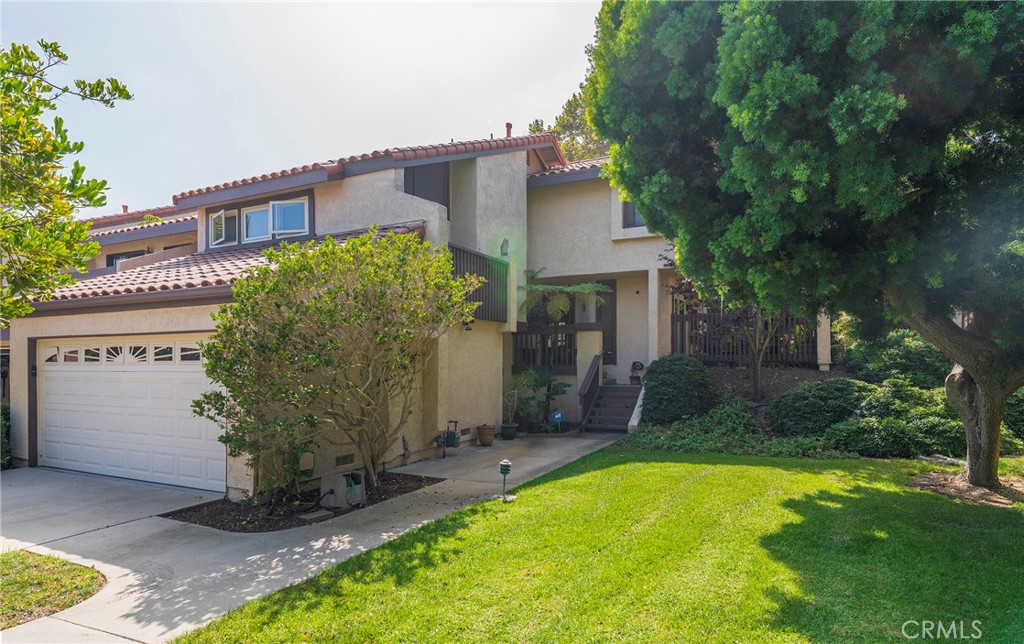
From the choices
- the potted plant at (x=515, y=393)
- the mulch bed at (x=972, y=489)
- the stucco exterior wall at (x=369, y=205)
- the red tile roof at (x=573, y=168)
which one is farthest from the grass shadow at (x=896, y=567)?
the red tile roof at (x=573, y=168)

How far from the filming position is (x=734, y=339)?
15.3m

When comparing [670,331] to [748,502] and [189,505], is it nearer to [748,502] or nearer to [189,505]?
[748,502]

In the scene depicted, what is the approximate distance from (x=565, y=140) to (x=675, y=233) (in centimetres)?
2397

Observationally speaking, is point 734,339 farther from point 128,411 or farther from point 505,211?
point 128,411

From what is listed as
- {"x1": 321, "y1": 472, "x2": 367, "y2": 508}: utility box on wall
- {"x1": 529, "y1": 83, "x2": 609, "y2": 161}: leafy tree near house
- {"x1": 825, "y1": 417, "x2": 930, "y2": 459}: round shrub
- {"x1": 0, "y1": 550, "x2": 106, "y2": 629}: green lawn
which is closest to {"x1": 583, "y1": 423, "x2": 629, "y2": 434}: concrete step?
{"x1": 825, "y1": 417, "x2": 930, "y2": 459}: round shrub

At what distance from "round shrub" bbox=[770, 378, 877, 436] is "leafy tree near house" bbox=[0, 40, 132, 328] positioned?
39.8 ft

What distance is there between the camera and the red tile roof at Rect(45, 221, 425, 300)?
9180mm

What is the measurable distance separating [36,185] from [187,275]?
253 inches

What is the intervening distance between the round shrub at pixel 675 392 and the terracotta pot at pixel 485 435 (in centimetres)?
362

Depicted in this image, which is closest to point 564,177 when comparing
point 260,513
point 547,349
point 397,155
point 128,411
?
point 547,349

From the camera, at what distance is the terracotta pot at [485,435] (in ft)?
43.6

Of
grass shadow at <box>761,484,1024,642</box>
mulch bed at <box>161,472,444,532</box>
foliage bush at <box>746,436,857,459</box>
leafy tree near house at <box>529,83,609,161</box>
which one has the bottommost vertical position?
mulch bed at <box>161,472,444,532</box>

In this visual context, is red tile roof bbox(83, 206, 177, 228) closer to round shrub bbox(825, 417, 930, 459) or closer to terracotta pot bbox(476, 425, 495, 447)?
terracotta pot bbox(476, 425, 495, 447)

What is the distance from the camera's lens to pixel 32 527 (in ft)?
24.5
